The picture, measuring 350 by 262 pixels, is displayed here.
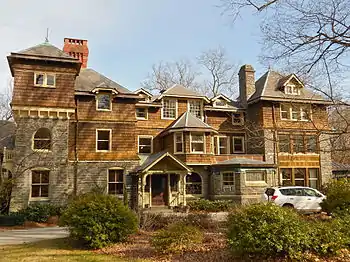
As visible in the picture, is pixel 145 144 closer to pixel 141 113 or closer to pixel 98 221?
pixel 141 113

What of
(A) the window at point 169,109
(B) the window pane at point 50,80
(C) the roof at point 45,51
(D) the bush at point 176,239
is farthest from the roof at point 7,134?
(D) the bush at point 176,239

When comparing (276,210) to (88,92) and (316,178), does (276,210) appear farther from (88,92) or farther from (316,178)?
(316,178)

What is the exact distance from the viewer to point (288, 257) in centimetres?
773

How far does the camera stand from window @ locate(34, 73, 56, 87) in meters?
21.8

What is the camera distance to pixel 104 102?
23828mm

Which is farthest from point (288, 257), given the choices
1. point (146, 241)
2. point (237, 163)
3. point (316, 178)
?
point (316, 178)

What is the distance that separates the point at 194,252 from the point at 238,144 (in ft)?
66.4

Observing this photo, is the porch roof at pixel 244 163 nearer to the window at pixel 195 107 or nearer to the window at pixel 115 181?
the window at pixel 195 107

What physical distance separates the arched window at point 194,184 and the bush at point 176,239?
1581cm

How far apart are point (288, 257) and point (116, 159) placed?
1701 centimetres

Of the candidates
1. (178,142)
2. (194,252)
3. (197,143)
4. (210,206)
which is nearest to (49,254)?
(194,252)

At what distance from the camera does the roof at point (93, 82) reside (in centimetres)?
2384

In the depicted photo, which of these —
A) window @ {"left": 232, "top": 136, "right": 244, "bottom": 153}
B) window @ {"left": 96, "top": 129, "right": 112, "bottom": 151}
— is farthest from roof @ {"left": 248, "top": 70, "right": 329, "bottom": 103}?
window @ {"left": 96, "top": 129, "right": 112, "bottom": 151}

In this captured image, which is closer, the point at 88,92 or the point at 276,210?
the point at 276,210
